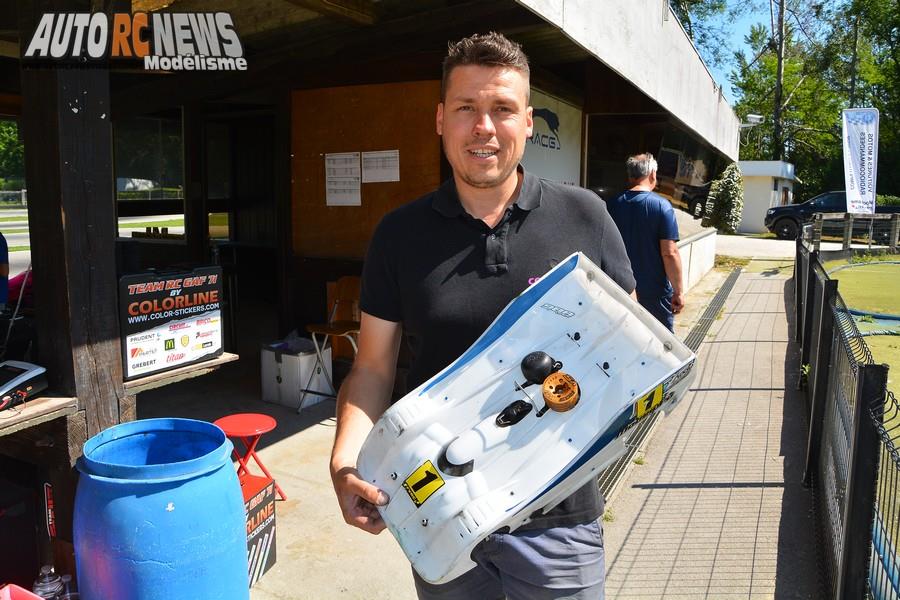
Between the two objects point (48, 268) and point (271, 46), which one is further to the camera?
point (271, 46)

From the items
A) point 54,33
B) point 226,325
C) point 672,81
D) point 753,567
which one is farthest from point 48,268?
point 672,81

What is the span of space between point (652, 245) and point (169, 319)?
330 centimetres

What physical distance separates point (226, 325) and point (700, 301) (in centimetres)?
758

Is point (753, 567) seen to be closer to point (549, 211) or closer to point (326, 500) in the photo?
point (326, 500)

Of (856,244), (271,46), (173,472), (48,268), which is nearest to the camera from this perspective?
(173,472)

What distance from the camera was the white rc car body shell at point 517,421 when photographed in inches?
55.0

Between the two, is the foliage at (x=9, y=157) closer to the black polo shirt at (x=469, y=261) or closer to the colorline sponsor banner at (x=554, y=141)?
the colorline sponsor banner at (x=554, y=141)

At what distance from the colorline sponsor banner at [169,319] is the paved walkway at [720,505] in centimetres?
221

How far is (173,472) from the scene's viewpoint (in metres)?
2.24

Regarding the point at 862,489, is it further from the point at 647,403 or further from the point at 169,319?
the point at 169,319

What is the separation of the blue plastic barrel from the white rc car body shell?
101 centimetres

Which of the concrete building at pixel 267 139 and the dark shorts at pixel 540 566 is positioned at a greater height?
the concrete building at pixel 267 139

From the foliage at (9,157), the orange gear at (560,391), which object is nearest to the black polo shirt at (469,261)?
the orange gear at (560,391)

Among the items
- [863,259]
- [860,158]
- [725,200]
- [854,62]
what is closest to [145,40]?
[860,158]
